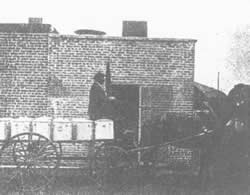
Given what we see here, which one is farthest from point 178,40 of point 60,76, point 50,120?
point 50,120

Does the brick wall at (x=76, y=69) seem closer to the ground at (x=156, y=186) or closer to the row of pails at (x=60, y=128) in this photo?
the ground at (x=156, y=186)

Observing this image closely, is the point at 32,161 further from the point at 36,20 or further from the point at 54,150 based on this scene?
the point at 36,20

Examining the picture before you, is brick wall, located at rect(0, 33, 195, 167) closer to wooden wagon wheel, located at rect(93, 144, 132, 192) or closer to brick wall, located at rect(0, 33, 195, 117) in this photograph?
brick wall, located at rect(0, 33, 195, 117)

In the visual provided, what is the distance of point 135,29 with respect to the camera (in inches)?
520

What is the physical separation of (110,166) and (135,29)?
5.68 metres

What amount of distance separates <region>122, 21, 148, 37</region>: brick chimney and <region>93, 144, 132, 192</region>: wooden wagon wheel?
5.24 metres

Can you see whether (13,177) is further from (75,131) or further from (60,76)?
(60,76)

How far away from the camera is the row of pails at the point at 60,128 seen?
340 inches

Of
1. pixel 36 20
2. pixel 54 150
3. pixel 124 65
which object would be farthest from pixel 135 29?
pixel 54 150

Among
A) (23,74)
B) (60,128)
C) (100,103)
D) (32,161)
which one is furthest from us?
(23,74)

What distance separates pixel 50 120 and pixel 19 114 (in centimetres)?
386

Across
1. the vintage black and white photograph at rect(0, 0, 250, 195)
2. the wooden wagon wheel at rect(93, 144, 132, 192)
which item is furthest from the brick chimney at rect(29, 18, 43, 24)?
the wooden wagon wheel at rect(93, 144, 132, 192)

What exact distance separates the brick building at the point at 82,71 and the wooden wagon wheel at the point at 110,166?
3562mm

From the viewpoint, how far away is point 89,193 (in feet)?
28.9
